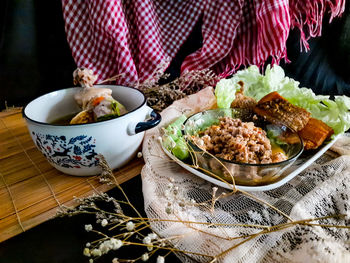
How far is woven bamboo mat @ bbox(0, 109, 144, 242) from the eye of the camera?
0.70m

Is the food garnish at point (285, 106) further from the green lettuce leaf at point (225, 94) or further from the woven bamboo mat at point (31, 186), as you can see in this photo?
the woven bamboo mat at point (31, 186)

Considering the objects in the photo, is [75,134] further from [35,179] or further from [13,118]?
[13,118]

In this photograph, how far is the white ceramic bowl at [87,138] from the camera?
0.72 meters

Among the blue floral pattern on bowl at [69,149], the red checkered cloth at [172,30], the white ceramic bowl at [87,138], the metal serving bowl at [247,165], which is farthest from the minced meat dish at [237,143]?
the red checkered cloth at [172,30]

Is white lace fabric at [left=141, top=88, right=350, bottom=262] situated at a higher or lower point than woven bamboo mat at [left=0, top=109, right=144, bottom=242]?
higher

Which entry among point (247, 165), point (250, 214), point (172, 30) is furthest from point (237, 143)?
point (172, 30)

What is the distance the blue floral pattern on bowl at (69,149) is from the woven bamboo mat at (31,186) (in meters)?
0.07

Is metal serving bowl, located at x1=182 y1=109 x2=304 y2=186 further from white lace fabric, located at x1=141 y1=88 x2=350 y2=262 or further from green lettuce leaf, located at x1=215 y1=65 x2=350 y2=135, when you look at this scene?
green lettuce leaf, located at x1=215 y1=65 x2=350 y2=135

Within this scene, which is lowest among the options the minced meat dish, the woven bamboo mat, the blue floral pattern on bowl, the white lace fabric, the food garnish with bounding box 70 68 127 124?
the woven bamboo mat

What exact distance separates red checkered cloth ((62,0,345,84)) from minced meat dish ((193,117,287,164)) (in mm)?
557

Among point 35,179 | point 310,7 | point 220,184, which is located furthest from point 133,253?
point 310,7

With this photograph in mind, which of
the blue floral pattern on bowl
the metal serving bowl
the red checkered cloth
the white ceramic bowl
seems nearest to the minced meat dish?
the metal serving bowl

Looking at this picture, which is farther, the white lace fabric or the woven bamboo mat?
the woven bamboo mat

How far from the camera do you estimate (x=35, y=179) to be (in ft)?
2.73
